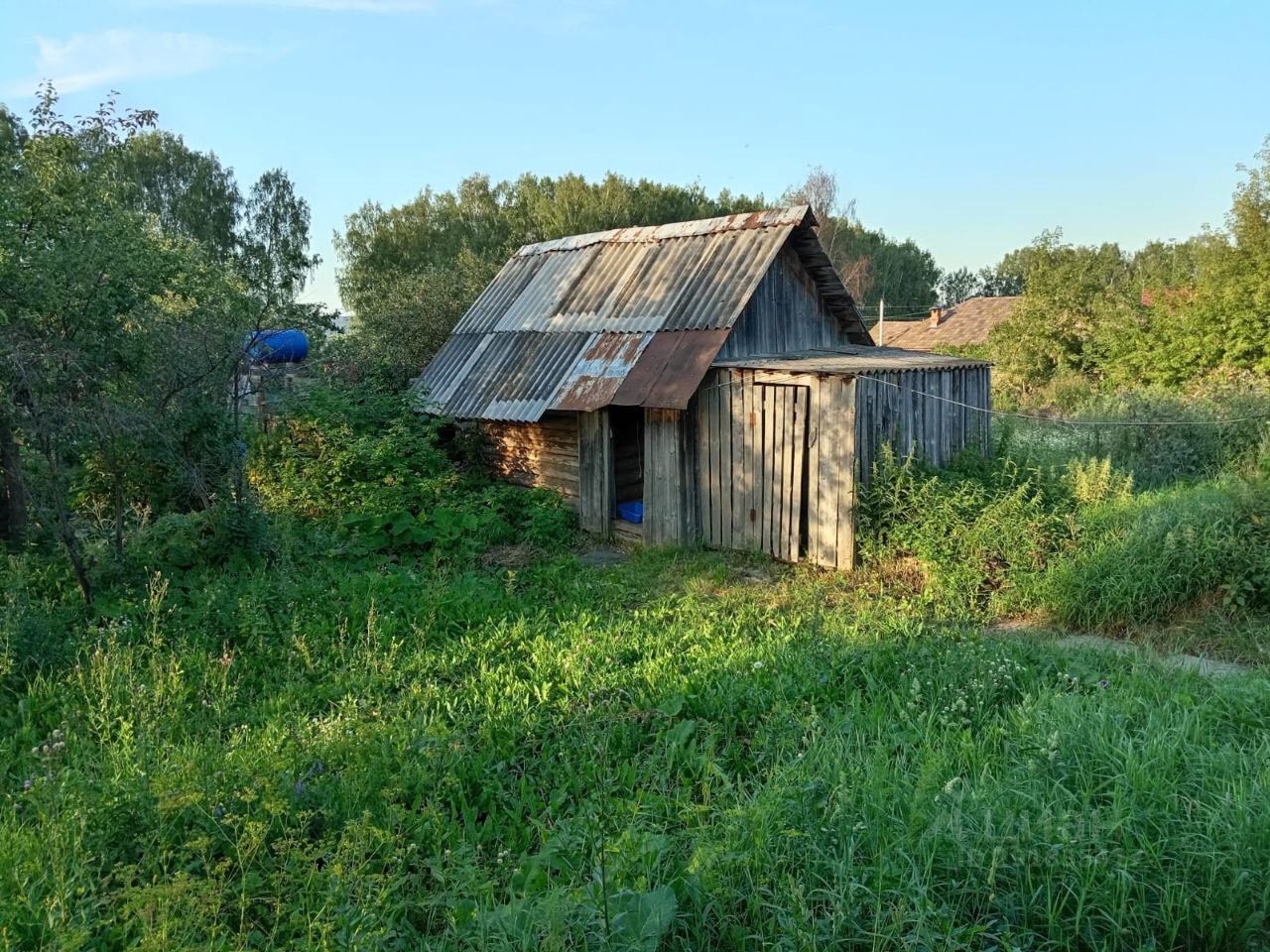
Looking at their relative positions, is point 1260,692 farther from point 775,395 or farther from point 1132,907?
point 775,395

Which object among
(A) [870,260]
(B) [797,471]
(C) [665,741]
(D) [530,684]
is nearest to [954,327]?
A: (A) [870,260]

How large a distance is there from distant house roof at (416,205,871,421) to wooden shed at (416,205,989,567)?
0.03 meters

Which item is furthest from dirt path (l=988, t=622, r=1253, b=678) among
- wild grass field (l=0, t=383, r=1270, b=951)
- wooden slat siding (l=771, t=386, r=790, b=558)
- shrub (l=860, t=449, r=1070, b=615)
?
wooden slat siding (l=771, t=386, r=790, b=558)

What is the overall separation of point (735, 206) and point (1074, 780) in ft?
131

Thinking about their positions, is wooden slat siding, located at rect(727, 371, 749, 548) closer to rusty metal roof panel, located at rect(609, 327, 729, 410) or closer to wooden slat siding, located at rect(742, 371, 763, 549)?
wooden slat siding, located at rect(742, 371, 763, 549)

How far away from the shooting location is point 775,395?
9273mm

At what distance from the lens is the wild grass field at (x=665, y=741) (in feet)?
9.50

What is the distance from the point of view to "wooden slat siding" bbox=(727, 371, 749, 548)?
9.66 metres

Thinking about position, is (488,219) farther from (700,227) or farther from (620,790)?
(620,790)

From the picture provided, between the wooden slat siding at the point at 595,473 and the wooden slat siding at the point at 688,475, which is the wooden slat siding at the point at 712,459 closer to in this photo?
the wooden slat siding at the point at 688,475

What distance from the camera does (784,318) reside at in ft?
36.5

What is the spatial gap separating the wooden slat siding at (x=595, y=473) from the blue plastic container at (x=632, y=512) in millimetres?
161

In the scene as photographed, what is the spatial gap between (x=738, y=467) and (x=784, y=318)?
8.67 feet

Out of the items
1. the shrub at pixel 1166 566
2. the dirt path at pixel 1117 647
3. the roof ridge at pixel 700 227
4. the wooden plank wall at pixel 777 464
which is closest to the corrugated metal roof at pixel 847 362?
the wooden plank wall at pixel 777 464
